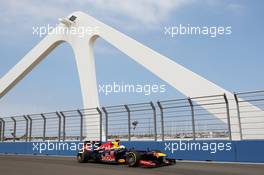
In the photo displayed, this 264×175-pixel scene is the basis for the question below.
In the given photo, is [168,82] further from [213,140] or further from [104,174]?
[104,174]

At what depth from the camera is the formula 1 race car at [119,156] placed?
32.4 feet

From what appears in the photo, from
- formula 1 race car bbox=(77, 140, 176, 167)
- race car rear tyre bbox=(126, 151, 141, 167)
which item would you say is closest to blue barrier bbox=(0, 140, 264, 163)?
formula 1 race car bbox=(77, 140, 176, 167)

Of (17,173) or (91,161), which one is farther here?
(91,161)

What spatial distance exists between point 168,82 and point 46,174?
13.1m

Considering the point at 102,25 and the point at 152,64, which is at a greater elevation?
the point at 102,25

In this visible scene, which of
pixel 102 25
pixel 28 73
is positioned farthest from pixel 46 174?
pixel 28 73

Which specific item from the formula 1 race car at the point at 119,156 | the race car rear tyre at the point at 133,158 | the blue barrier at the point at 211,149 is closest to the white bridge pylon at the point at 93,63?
the blue barrier at the point at 211,149

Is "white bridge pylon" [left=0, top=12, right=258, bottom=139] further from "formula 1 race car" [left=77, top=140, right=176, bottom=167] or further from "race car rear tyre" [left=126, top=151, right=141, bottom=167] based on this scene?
"race car rear tyre" [left=126, top=151, right=141, bottom=167]

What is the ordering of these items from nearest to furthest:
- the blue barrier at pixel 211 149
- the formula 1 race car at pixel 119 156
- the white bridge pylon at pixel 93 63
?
the formula 1 race car at pixel 119 156 < the blue barrier at pixel 211 149 < the white bridge pylon at pixel 93 63

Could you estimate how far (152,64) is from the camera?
21391 mm

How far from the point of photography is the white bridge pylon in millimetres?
19250

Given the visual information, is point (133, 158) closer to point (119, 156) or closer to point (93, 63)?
point (119, 156)

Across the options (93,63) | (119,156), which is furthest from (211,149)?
(93,63)

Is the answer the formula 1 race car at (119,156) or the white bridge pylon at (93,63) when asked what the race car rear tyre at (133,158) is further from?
the white bridge pylon at (93,63)
